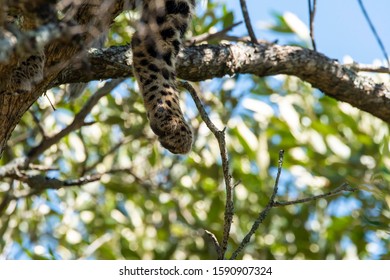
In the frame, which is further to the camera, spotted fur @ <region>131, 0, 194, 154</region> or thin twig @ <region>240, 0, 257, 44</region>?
thin twig @ <region>240, 0, 257, 44</region>

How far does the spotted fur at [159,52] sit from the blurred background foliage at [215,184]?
229 centimetres

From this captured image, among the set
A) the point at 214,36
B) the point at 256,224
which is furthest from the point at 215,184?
the point at 256,224

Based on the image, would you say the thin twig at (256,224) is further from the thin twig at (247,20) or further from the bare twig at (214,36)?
the bare twig at (214,36)

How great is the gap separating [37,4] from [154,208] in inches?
263

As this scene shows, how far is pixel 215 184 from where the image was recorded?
26.8ft

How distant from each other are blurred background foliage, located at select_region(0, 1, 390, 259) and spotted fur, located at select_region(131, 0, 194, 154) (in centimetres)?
229

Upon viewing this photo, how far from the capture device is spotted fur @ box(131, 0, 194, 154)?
4.81 m

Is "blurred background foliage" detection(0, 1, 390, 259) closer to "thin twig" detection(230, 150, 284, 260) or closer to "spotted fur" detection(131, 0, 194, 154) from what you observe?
"spotted fur" detection(131, 0, 194, 154)

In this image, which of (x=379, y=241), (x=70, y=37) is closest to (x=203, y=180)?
(x=379, y=241)

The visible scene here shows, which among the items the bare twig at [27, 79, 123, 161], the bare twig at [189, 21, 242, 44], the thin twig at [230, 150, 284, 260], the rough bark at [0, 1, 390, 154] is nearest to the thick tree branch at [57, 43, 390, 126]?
the rough bark at [0, 1, 390, 154]

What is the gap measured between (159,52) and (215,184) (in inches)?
134

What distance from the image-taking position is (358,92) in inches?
214

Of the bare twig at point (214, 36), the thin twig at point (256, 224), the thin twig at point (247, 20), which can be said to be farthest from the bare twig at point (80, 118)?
the thin twig at point (256, 224)
